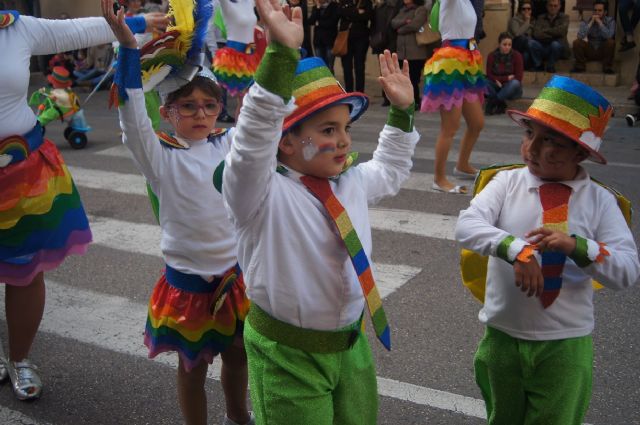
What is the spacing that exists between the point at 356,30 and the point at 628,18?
4580 millimetres

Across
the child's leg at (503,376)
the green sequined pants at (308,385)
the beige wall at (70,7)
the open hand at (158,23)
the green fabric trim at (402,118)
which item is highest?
the open hand at (158,23)

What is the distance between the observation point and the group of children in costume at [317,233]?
2480mm

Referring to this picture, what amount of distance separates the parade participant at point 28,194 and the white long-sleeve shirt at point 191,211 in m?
0.92

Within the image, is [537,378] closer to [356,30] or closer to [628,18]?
[356,30]

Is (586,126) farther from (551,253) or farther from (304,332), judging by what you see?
(304,332)

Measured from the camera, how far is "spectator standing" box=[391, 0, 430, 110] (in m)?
12.6

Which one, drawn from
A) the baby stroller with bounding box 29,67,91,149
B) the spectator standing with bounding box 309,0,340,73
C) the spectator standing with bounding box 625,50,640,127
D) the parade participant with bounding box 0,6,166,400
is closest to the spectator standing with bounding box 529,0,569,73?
the spectator standing with bounding box 625,50,640,127

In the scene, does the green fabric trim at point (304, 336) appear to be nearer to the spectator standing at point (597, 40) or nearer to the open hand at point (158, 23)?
the open hand at point (158, 23)

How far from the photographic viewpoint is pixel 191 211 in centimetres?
314

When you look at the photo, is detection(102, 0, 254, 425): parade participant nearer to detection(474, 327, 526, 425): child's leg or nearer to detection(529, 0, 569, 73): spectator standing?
detection(474, 327, 526, 425): child's leg

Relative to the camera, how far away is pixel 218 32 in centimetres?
1002

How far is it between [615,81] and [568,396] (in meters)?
12.1

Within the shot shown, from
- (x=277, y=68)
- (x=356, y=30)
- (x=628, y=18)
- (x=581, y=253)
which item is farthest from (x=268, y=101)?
(x=628, y=18)

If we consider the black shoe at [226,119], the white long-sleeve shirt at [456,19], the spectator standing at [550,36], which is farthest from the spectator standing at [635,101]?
the black shoe at [226,119]
